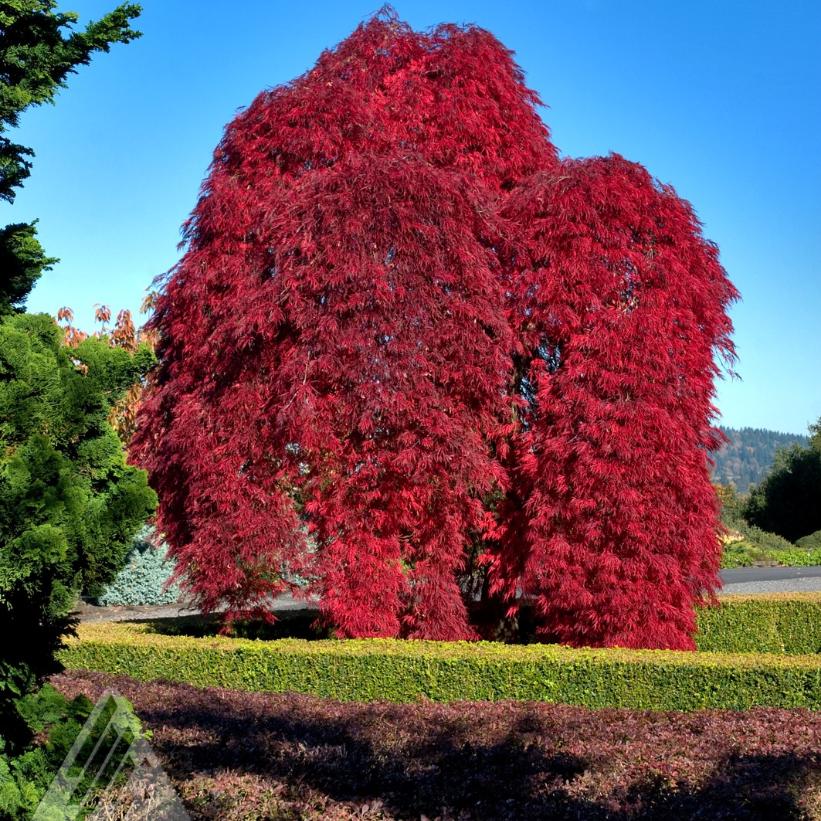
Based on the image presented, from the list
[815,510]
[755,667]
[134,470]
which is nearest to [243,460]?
[134,470]

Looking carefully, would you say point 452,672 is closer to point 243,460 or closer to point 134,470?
point 243,460

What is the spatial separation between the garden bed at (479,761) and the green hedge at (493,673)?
33.6 inches

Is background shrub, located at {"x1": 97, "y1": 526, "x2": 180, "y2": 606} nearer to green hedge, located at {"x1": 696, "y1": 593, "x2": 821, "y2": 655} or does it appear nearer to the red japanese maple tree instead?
the red japanese maple tree

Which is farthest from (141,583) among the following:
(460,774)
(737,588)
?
(460,774)

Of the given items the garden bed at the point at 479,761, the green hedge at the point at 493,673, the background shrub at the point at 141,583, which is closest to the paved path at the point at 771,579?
the green hedge at the point at 493,673

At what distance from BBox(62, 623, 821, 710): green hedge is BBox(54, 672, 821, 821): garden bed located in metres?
0.85

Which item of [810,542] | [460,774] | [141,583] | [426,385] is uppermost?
[810,542]

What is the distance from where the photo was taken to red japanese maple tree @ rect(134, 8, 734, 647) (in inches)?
369

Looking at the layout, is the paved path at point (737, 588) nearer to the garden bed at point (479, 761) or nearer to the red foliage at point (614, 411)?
the red foliage at point (614, 411)

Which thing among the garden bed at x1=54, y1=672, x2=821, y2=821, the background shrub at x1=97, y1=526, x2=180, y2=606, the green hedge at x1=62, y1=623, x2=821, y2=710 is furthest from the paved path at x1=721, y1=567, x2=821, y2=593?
the garden bed at x1=54, y1=672, x2=821, y2=821

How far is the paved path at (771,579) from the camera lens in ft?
65.7

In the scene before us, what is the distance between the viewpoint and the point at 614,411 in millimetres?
9695

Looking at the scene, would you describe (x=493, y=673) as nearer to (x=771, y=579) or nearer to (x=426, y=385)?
(x=426, y=385)

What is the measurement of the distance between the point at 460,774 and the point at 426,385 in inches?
180
